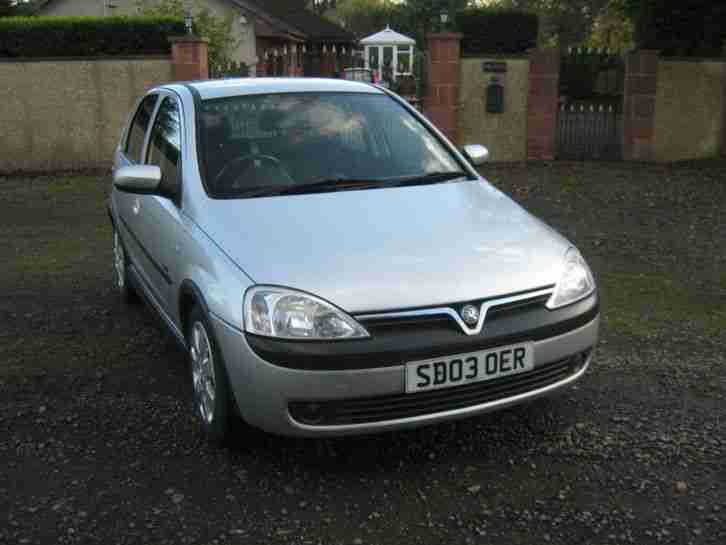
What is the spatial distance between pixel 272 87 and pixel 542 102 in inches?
372

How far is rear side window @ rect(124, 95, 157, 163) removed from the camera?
5844mm

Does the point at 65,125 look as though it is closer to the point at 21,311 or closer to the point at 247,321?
the point at 21,311

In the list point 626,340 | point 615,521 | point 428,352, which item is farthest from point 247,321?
point 626,340

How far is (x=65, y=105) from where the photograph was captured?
1388 cm

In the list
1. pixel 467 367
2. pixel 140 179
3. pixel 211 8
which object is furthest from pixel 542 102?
pixel 211 8

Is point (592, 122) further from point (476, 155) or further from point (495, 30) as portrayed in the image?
point (476, 155)

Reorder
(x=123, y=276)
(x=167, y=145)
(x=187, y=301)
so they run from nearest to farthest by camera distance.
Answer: (x=187, y=301)
(x=167, y=145)
(x=123, y=276)

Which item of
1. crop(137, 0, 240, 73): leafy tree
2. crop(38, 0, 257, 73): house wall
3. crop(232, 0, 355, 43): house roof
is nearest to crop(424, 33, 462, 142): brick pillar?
crop(137, 0, 240, 73): leafy tree

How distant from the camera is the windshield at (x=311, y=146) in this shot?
4.58 meters

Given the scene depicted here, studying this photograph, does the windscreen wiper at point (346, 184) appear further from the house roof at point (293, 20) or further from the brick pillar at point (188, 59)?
the house roof at point (293, 20)

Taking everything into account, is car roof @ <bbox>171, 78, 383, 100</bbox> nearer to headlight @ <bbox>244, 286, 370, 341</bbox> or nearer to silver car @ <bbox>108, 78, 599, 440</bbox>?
silver car @ <bbox>108, 78, 599, 440</bbox>

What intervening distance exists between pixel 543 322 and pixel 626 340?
6.53 feet

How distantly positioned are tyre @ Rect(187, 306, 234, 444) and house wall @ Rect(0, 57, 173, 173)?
10.6 m

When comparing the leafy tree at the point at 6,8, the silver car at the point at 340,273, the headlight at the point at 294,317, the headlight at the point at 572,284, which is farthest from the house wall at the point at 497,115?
the leafy tree at the point at 6,8
